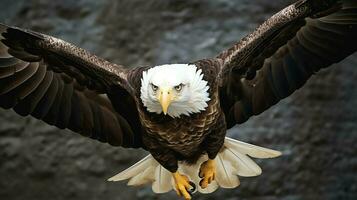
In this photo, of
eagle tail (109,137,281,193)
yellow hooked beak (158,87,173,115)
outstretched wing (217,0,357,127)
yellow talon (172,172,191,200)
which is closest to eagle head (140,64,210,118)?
yellow hooked beak (158,87,173,115)

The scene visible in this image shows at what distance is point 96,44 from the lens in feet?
18.6

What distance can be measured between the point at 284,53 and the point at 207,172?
2.47 feet

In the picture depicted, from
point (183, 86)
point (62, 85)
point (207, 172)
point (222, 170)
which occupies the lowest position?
point (222, 170)

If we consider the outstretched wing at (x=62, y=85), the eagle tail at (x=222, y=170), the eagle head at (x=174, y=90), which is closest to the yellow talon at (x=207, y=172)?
the eagle tail at (x=222, y=170)

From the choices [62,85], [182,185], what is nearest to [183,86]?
[182,185]

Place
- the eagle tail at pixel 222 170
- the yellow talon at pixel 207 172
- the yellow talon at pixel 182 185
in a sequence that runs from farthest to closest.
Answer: the eagle tail at pixel 222 170, the yellow talon at pixel 207 172, the yellow talon at pixel 182 185

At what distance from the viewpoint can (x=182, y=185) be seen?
14.4 ft

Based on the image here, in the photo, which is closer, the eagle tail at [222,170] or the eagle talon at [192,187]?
the eagle talon at [192,187]

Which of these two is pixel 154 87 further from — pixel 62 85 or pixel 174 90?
pixel 62 85

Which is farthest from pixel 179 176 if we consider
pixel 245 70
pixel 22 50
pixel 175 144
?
pixel 22 50

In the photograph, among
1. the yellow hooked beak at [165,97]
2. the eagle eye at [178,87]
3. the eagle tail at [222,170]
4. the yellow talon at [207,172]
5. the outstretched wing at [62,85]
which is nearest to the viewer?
the yellow hooked beak at [165,97]

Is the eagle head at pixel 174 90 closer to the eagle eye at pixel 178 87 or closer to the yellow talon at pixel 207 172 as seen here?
the eagle eye at pixel 178 87

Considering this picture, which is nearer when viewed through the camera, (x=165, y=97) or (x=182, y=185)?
(x=165, y=97)

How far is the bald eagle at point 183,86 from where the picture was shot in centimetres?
399
